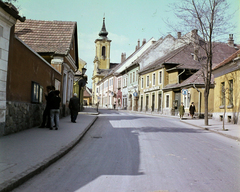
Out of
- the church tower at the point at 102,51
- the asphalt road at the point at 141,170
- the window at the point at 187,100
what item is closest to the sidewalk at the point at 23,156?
the asphalt road at the point at 141,170

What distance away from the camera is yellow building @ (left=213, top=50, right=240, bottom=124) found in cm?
1842

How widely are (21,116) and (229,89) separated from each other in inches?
572

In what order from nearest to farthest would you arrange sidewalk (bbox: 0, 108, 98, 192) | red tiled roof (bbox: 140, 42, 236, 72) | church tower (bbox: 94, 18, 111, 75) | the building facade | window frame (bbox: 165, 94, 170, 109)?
sidewalk (bbox: 0, 108, 98, 192), the building facade, red tiled roof (bbox: 140, 42, 236, 72), window frame (bbox: 165, 94, 170, 109), church tower (bbox: 94, 18, 111, 75)

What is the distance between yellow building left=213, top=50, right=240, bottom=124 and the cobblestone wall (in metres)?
10.6

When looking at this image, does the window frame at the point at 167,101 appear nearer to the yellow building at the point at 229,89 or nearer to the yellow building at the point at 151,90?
the yellow building at the point at 151,90

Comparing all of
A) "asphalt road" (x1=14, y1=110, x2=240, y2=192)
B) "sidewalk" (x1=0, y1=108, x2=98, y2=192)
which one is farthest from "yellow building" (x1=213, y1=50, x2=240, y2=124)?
"sidewalk" (x1=0, y1=108, x2=98, y2=192)

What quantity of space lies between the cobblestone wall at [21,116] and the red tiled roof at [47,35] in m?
6.10

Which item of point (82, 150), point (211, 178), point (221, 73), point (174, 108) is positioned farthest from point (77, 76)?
point (211, 178)

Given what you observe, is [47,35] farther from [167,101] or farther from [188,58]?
[188,58]

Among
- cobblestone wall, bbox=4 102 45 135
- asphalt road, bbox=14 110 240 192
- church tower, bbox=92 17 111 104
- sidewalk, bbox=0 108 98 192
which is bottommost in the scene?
asphalt road, bbox=14 110 240 192

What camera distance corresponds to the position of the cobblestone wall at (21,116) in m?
9.23

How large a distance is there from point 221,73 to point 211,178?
1772 centimetres

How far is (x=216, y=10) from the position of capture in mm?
18297

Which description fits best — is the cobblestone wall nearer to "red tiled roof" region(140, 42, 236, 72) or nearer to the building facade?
the building facade
